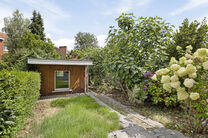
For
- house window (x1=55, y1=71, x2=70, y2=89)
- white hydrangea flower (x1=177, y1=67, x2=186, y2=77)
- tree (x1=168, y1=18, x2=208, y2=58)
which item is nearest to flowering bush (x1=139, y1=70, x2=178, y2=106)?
white hydrangea flower (x1=177, y1=67, x2=186, y2=77)

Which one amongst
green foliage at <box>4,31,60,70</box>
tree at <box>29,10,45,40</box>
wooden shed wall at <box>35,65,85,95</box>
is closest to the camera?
wooden shed wall at <box>35,65,85,95</box>

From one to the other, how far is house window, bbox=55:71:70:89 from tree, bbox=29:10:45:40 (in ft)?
50.2

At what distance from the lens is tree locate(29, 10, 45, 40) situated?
17.8m

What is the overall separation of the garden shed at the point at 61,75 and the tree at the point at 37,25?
1537 cm

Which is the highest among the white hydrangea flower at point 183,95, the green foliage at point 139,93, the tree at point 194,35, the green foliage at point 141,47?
the tree at point 194,35

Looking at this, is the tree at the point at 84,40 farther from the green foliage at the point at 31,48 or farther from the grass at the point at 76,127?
the grass at the point at 76,127

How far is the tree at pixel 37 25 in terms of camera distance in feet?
58.3

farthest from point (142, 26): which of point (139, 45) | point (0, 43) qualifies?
point (0, 43)

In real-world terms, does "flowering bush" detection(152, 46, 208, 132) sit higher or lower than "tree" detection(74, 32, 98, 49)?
lower

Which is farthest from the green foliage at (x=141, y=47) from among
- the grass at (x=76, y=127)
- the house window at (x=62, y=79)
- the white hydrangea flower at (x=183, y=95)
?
the house window at (x=62, y=79)

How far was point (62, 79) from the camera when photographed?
757 centimetres

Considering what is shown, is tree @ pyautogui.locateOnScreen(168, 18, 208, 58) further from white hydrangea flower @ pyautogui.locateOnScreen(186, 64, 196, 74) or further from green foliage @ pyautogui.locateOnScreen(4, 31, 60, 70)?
green foliage @ pyautogui.locateOnScreen(4, 31, 60, 70)

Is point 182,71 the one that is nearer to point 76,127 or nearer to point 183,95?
point 183,95

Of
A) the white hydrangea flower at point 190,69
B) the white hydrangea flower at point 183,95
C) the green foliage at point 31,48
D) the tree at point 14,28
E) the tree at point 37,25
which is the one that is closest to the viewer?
the white hydrangea flower at point 190,69
